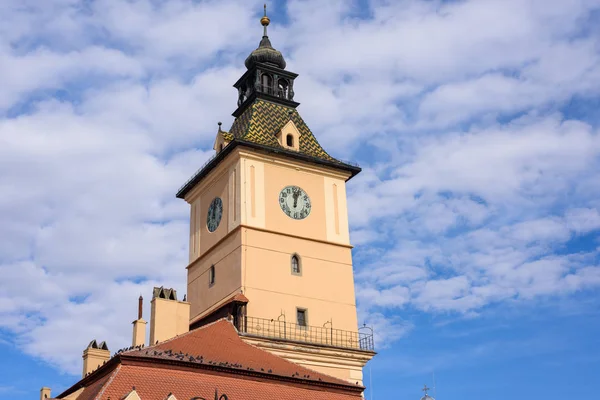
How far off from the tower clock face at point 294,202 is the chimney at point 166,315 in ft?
26.1

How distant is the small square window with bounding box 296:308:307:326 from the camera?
37.0 metres

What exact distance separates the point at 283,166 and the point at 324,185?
83.1 inches

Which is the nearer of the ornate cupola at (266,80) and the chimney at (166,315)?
the chimney at (166,315)

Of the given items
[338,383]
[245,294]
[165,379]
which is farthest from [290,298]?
[165,379]

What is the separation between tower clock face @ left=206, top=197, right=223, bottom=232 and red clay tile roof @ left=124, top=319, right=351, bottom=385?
935 cm

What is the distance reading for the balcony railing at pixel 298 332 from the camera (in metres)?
35.5

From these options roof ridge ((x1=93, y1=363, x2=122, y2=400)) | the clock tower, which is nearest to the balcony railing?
the clock tower

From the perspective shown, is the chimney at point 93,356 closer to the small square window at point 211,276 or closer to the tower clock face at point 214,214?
the small square window at point 211,276

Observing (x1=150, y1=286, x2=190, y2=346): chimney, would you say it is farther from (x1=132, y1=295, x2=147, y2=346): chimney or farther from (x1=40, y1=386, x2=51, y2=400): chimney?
(x1=40, y1=386, x2=51, y2=400): chimney

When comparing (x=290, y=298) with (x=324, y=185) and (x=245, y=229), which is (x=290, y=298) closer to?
(x=245, y=229)

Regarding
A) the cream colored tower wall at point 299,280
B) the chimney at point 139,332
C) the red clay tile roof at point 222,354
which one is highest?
the cream colored tower wall at point 299,280

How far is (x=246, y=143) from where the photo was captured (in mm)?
38719

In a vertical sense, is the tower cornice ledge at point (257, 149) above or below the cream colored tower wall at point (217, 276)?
above

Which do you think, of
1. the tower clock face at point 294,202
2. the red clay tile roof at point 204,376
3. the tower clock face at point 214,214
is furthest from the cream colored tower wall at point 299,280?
the red clay tile roof at point 204,376
